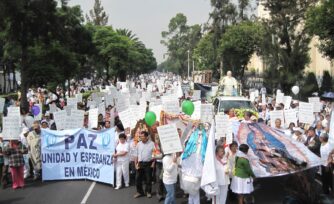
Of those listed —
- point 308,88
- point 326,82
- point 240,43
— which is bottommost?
point 308,88

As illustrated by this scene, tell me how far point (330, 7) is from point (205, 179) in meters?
16.9

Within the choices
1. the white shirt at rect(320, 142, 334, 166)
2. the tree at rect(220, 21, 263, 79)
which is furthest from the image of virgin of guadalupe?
the tree at rect(220, 21, 263, 79)

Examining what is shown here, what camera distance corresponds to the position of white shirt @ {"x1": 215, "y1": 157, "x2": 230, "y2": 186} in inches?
399

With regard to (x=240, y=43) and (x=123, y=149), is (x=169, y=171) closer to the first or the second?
(x=123, y=149)

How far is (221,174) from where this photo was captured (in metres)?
10.2

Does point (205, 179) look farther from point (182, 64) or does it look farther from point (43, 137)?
point (182, 64)

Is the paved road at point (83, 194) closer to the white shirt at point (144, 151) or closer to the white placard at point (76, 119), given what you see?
the white shirt at point (144, 151)

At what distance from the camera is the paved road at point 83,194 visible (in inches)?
464

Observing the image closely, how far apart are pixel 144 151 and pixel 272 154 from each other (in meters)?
2.90

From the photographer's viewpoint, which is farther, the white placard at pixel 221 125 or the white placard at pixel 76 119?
the white placard at pixel 76 119

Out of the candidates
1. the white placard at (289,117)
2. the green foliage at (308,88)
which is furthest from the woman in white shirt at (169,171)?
the green foliage at (308,88)

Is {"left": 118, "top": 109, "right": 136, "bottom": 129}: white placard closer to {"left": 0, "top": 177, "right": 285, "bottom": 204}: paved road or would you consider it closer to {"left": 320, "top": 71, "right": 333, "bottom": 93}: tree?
{"left": 0, "top": 177, "right": 285, "bottom": 204}: paved road

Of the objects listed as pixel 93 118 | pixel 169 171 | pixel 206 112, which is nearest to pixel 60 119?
pixel 93 118

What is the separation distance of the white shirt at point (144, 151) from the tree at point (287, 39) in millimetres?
27769
